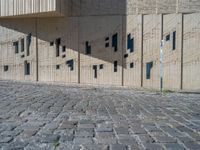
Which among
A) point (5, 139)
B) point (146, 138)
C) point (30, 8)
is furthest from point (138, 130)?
point (30, 8)

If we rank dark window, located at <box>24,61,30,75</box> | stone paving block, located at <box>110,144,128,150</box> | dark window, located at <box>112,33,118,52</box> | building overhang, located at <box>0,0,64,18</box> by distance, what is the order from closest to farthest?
stone paving block, located at <box>110,144,128,150</box>
building overhang, located at <box>0,0,64,18</box>
dark window, located at <box>112,33,118,52</box>
dark window, located at <box>24,61,30,75</box>

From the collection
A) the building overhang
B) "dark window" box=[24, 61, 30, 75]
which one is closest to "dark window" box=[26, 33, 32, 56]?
"dark window" box=[24, 61, 30, 75]

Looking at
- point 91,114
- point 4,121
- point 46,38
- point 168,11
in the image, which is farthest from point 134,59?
point 4,121

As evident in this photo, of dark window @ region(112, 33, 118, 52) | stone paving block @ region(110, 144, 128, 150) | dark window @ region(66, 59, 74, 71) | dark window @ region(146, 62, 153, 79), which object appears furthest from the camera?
dark window @ region(66, 59, 74, 71)

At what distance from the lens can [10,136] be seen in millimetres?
4254

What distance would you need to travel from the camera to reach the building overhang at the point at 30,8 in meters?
13.7

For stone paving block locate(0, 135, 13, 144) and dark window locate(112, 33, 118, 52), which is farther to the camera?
dark window locate(112, 33, 118, 52)

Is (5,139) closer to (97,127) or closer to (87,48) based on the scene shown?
(97,127)

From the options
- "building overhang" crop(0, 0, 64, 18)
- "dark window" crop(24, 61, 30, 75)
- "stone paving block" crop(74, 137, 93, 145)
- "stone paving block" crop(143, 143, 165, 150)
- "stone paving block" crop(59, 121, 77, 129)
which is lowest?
"stone paving block" crop(143, 143, 165, 150)

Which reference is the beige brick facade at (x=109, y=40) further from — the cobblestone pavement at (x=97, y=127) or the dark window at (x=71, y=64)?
the cobblestone pavement at (x=97, y=127)

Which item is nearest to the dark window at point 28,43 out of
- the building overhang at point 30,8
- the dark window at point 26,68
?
the dark window at point 26,68

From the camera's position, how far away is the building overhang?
13.7m

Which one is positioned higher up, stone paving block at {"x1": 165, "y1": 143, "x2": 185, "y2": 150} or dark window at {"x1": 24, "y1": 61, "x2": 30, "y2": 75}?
dark window at {"x1": 24, "y1": 61, "x2": 30, "y2": 75}

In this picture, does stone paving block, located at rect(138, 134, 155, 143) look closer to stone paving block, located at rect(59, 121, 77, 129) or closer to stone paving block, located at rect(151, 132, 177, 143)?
stone paving block, located at rect(151, 132, 177, 143)
